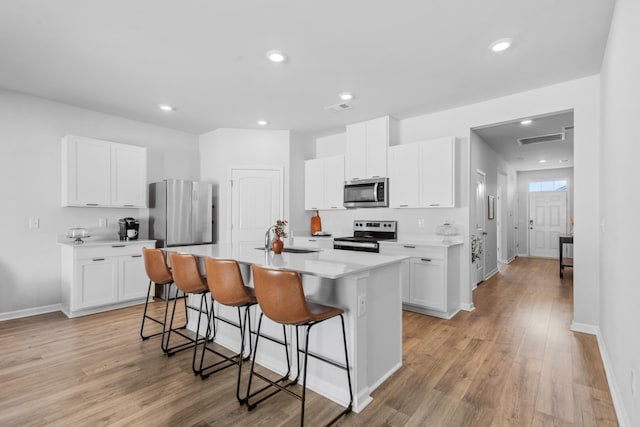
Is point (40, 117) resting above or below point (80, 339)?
above

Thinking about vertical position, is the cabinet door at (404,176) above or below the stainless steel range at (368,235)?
above

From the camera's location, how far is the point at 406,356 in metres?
2.79

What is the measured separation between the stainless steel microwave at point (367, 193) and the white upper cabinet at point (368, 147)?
0.32ft

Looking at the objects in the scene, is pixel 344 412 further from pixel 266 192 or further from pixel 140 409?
pixel 266 192

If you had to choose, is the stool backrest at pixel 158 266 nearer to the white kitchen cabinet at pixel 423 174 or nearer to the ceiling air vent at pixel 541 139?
the white kitchen cabinet at pixel 423 174

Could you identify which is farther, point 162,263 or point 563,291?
point 563,291

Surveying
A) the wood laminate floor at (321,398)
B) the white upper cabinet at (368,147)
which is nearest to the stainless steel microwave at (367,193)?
the white upper cabinet at (368,147)

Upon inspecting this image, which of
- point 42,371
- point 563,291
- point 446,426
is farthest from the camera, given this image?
point 563,291

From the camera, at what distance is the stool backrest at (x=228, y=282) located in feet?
7.34

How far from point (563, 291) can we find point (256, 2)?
5.88 m

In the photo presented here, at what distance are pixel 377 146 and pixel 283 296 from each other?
341 centimetres

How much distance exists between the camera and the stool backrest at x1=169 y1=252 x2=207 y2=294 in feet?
8.57

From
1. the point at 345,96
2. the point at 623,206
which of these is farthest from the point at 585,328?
the point at 345,96

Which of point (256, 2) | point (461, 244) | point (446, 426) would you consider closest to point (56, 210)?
point (256, 2)
